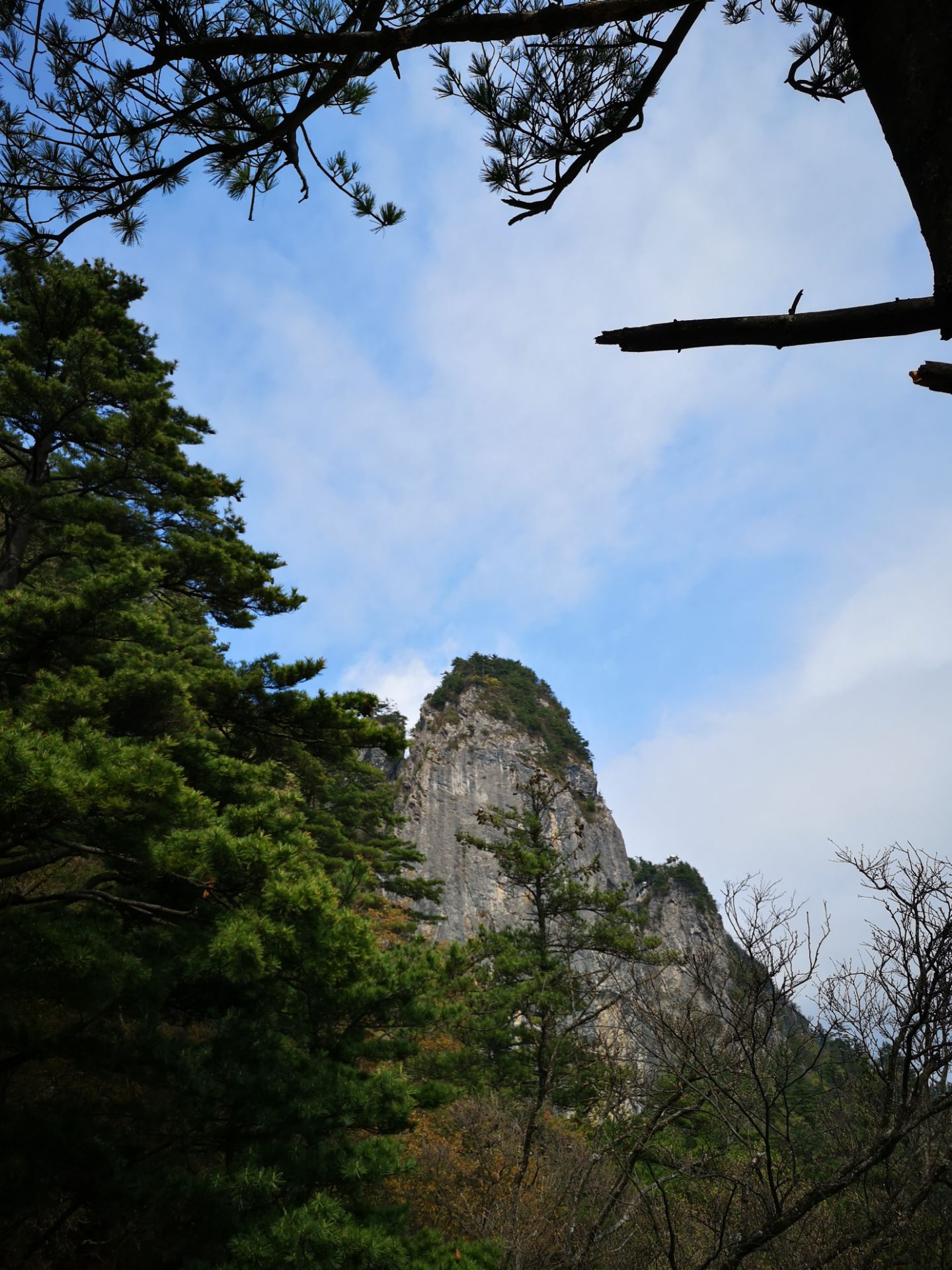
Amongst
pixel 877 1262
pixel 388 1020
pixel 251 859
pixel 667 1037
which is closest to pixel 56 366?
pixel 251 859

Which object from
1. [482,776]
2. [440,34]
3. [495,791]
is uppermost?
[482,776]

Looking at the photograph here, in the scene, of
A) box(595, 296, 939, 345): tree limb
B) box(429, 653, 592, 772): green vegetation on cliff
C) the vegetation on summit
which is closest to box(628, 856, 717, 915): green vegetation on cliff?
box(429, 653, 592, 772): green vegetation on cliff

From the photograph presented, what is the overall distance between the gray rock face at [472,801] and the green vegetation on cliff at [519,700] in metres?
0.74

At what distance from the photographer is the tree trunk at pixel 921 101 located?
3.89 ft

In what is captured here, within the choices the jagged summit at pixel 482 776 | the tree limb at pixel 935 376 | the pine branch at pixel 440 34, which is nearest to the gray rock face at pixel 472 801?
the jagged summit at pixel 482 776

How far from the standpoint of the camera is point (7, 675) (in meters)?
6.21

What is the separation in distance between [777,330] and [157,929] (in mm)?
5752

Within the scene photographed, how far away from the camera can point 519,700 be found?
5456 centimetres

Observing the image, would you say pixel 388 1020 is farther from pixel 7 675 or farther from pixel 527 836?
pixel 527 836

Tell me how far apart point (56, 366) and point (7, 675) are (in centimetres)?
423

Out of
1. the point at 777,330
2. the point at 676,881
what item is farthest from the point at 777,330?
the point at 676,881

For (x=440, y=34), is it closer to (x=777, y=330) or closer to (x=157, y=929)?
(x=777, y=330)

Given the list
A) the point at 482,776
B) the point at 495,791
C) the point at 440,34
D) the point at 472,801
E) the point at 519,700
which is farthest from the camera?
the point at 519,700

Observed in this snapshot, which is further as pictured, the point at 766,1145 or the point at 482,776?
the point at 482,776
